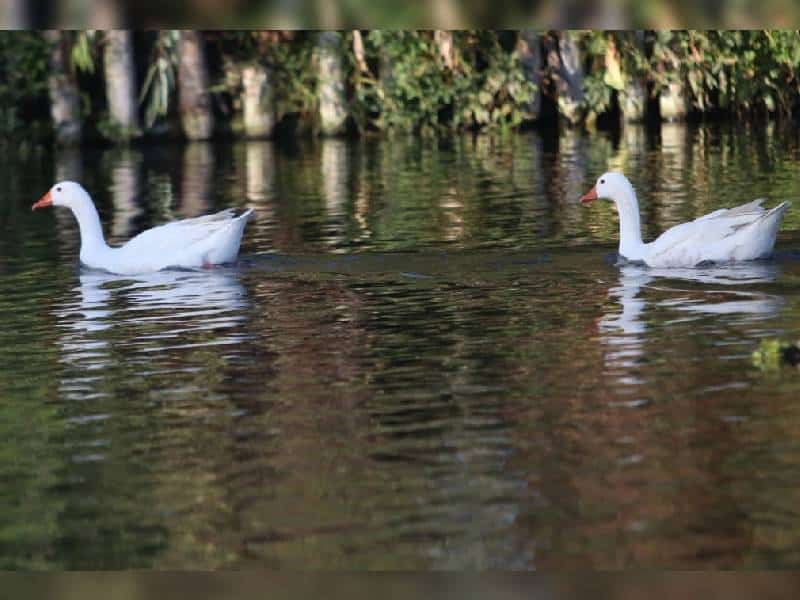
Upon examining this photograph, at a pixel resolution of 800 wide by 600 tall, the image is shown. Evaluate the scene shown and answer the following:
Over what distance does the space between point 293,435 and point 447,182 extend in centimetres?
1556

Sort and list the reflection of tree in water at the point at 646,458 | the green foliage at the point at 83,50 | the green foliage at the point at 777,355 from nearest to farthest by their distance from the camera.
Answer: the reflection of tree in water at the point at 646,458
the green foliage at the point at 777,355
the green foliage at the point at 83,50

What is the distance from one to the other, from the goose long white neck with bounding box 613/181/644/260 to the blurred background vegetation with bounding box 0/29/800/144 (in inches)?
736

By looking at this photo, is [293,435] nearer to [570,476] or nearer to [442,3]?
[570,476]

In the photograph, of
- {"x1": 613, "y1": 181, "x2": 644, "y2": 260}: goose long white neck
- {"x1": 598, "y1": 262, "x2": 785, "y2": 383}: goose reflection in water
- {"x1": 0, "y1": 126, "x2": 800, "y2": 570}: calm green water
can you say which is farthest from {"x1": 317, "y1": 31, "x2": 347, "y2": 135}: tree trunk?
{"x1": 598, "y1": 262, "x2": 785, "y2": 383}: goose reflection in water

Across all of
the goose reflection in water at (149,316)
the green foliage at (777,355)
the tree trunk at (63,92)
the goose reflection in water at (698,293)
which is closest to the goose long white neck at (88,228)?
the goose reflection in water at (149,316)

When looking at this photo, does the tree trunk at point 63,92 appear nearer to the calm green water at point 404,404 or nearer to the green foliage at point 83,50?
the green foliage at point 83,50

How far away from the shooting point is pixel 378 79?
1444 inches

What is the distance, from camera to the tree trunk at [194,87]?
1388 inches

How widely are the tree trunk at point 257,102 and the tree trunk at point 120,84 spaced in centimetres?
199

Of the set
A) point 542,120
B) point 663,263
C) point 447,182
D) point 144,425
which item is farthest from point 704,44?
point 144,425

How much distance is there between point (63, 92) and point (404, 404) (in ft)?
84.6

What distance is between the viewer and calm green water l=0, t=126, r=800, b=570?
7410mm

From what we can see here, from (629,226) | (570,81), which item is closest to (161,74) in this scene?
(570,81)

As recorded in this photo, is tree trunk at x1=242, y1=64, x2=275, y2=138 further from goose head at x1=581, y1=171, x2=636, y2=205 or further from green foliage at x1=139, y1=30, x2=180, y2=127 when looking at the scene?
goose head at x1=581, y1=171, x2=636, y2=205
